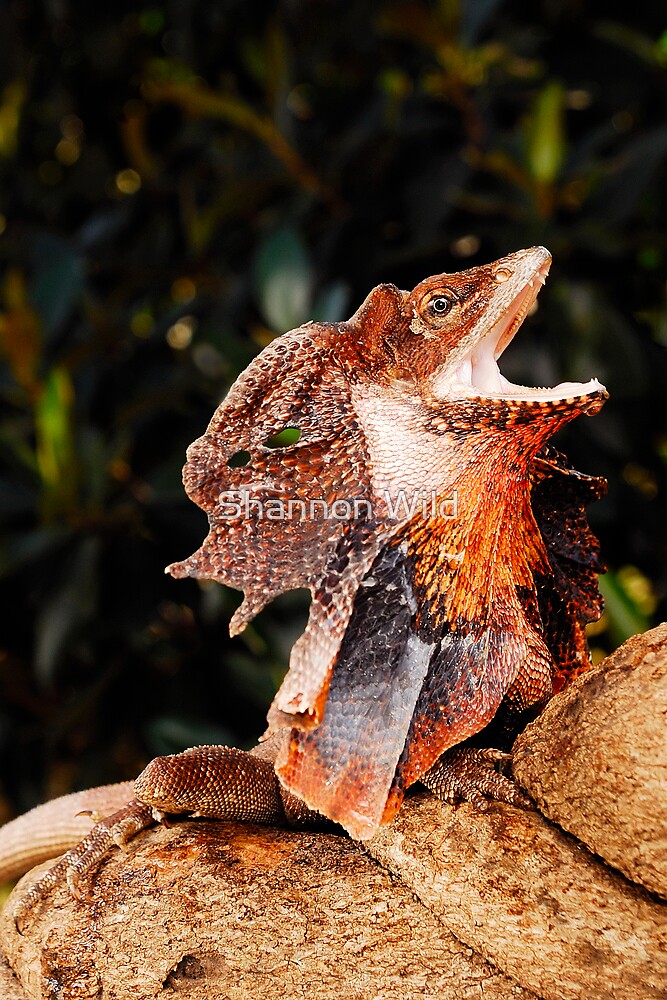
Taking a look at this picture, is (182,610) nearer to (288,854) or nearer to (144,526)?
(144,526)

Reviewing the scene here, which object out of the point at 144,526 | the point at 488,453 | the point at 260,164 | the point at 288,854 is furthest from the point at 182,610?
the point at 488,453

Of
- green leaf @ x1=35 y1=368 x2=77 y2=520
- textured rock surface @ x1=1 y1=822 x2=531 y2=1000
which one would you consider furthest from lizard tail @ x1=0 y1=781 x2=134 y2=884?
green leaf @ x1=35 y1=368 x2=77 y2=520

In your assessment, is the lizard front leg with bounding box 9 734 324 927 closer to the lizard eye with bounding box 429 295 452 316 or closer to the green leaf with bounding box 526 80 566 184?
the lizard eye with bounding box 429 295 452 316

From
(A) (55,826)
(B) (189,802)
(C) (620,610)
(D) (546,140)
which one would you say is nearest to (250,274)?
(D) (546,140)

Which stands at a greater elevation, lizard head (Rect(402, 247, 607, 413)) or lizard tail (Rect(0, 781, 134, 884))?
lizard head (Rect(402, 247, 607, 413))

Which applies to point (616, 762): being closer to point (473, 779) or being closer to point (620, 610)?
point (473, 779)

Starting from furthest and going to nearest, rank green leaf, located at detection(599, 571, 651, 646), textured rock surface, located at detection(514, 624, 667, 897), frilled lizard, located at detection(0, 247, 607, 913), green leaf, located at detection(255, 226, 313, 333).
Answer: green leaf, located at detection(255, 226, 313, 333) → green leaf, located at detection(599, 571, 651, 646) → frilled lizard, located at detection(0, 247, 607, 913) → textured rock surface, located at detection(514, 624, 667, 897)
